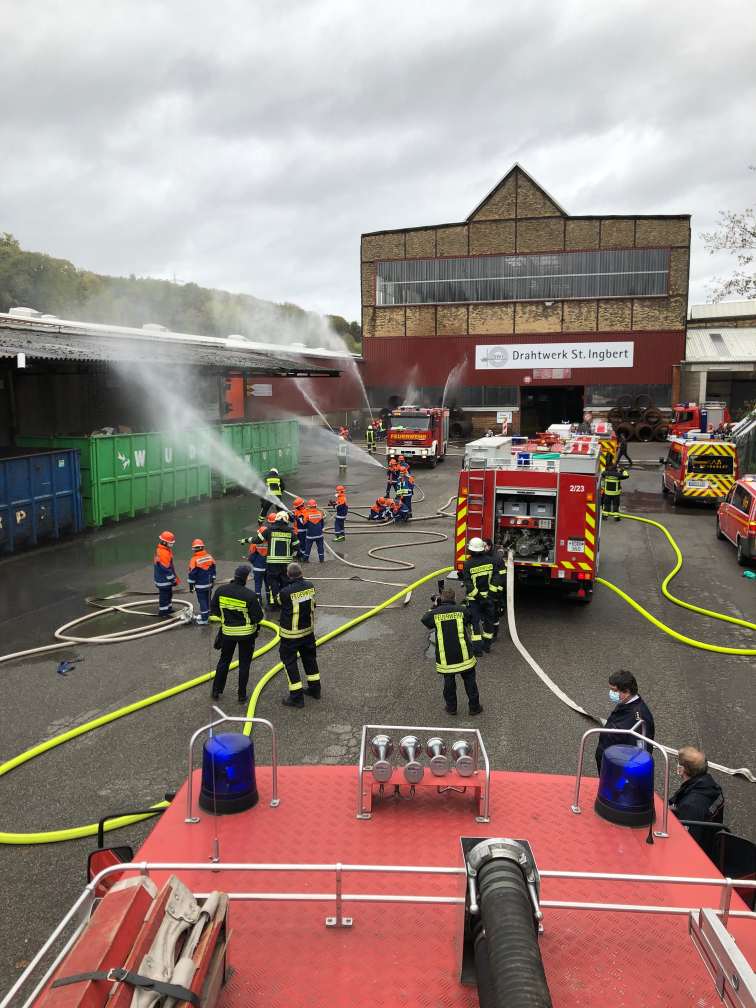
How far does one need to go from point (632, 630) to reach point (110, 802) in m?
8.02

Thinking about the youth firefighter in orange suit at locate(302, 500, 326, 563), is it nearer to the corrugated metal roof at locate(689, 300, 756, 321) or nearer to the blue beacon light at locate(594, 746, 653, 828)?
the blue beacon light at locate(594, 746, 653, 828)

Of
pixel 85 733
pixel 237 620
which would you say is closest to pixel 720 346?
pixel 237 620

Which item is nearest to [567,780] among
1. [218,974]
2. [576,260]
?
[218,974]

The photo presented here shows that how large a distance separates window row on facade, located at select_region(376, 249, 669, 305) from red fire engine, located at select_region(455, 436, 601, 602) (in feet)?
124

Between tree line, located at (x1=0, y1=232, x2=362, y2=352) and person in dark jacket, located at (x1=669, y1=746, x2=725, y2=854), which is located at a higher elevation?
tree line, located at (x1=0, y1=232, x2=362, y2=352)

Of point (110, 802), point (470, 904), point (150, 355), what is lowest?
point (110, 802)

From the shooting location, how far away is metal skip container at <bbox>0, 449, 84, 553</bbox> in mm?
16797

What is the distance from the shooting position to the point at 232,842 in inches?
141

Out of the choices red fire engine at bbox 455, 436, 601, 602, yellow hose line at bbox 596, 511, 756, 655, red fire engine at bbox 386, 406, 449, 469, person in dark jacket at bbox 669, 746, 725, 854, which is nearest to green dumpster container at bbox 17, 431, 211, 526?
red fire engine at bbox 386, 406, 449, 469

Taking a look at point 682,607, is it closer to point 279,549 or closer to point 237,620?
point 279,549

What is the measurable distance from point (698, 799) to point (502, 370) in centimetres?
4489

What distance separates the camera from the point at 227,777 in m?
3.78

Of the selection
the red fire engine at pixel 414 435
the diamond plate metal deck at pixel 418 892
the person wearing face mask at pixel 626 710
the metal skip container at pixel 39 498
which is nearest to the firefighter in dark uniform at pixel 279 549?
the person wearing face mask at pixel 626 710

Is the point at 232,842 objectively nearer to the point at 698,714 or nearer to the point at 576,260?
the point at 698,714
